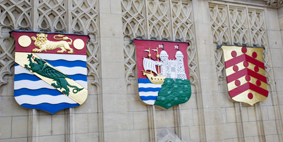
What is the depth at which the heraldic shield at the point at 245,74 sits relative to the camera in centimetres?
898

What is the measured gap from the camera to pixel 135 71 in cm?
782

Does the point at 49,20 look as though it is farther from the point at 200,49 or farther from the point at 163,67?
the point at 200,49

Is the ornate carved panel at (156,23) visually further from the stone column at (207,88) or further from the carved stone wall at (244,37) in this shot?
the carved stone wall at (244,37)

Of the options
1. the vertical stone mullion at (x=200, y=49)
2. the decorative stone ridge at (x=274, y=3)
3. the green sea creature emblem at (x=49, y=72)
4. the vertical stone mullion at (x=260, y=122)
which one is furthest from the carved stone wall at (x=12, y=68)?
the decorative stone ridge at (x=274, y=3)

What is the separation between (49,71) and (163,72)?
3.56 metres

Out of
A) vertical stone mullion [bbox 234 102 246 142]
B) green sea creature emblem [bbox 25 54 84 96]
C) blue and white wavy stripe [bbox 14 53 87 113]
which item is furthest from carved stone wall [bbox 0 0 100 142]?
vertical stone mullion [bbox 234 102 246 142]

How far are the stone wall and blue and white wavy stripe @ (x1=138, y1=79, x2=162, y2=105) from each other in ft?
0.71

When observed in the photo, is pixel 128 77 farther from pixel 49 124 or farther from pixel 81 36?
pixel 49 124

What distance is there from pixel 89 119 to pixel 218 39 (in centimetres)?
571

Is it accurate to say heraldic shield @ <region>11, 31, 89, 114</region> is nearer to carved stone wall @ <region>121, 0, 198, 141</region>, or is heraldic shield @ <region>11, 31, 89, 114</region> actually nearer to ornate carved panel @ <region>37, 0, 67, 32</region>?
ornate carved panel @ <region>37, 0, 67, 32</region>

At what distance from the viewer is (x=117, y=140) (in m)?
7.09

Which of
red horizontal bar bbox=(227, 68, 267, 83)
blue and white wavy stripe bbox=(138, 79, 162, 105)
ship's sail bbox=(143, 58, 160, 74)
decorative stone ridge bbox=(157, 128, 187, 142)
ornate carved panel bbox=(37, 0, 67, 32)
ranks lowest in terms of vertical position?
decorative stone ridge bbox=(157, 128, 187, 142)

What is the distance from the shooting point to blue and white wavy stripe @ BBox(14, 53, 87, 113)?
6383 mm

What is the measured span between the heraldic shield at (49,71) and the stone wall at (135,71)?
10.3 inches
